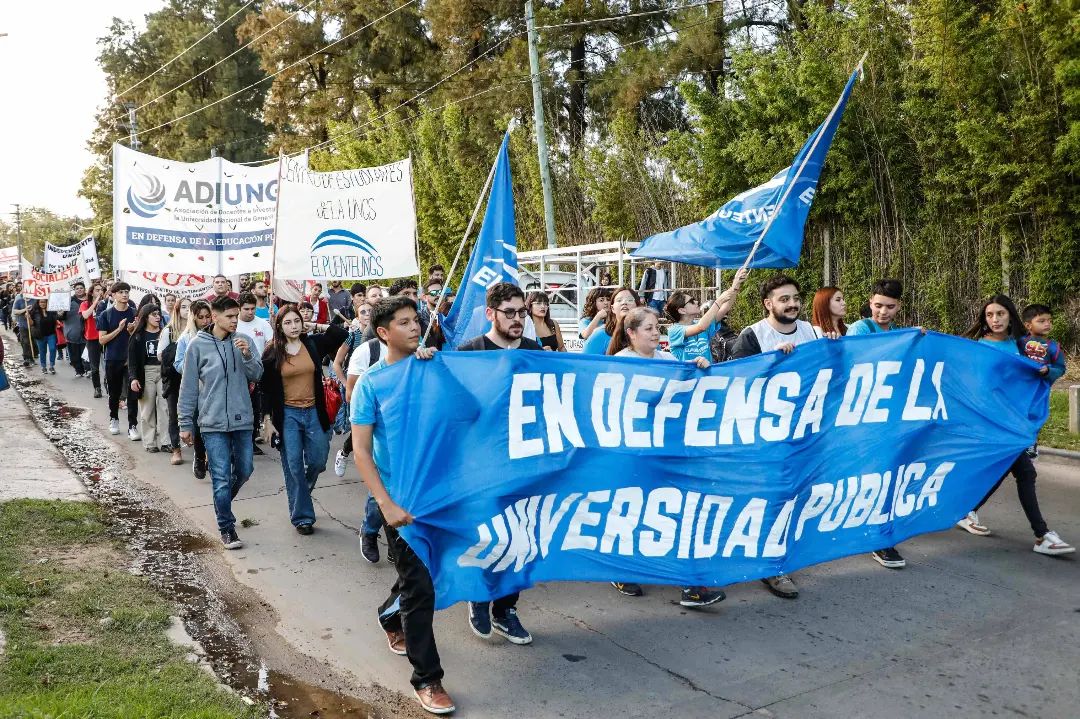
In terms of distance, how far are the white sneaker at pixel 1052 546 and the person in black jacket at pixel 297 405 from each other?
5.04m

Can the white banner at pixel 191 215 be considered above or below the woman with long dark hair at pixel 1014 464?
above

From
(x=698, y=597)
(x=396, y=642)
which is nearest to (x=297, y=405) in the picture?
(x=396, y=642)

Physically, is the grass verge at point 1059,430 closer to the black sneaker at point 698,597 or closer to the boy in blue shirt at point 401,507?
the black sneaker at point 698,597

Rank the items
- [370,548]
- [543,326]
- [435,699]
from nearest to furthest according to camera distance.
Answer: [435,699], [370,548], [543,326]

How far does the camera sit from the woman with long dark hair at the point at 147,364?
1020cm

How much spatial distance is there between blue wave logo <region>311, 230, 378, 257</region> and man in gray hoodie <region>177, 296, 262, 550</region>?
4076 mm

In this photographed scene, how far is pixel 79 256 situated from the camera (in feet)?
65.6

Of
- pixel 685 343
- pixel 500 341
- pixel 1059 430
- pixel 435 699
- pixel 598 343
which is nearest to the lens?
pixel 435 699

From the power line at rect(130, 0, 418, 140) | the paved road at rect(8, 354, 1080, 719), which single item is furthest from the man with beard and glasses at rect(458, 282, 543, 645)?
the power line at rect(130, 0, 418, 140)

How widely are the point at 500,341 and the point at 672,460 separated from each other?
1291 millimetres

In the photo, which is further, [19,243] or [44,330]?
[19,243]

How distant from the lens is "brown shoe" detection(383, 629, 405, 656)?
15.3ft

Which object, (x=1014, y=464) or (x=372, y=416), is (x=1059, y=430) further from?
(x=372, y=416)

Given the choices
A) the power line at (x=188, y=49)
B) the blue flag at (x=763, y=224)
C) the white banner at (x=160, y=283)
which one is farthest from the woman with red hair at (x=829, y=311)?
the power line at (x=188, y=49)
